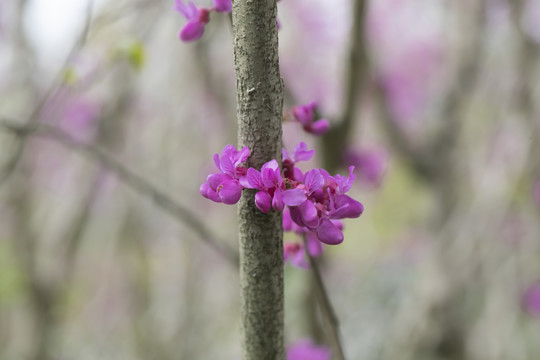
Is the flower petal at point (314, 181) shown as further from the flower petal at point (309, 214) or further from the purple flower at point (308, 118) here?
the purple flower at point (308, 118)

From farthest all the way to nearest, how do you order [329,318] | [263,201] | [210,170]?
[210,170] → [329,318] → [263,201]

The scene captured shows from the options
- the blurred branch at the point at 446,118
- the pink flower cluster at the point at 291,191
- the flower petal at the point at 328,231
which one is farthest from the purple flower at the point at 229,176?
the blurred branch at the point at 446,118

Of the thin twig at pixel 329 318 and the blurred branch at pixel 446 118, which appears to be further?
the blurred branch at pixel 446 118

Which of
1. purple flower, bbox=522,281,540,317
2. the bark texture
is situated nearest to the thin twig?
the bark texture

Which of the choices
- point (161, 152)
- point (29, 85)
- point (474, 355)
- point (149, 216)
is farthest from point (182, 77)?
point (474, 355)

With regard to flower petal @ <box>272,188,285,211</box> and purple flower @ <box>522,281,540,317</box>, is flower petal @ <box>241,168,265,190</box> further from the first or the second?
purple flower @ <box>522,281,540,317</box>

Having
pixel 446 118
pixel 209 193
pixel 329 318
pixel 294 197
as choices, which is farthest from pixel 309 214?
pixel 446 118

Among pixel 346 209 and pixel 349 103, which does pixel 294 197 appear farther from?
pixel 349 103
